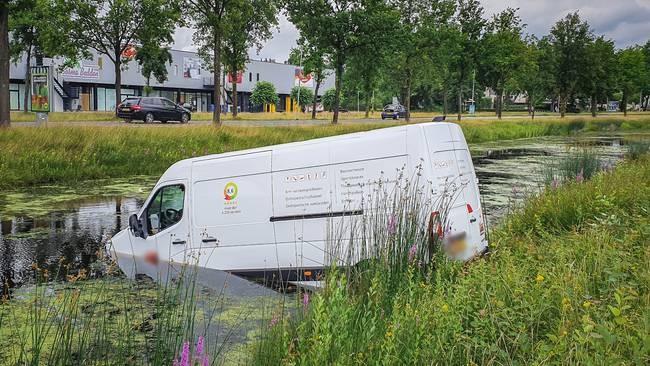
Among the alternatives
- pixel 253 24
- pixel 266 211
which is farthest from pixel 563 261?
pixel 253 24

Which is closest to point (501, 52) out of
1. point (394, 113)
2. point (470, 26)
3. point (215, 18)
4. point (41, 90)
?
point (470, 26)

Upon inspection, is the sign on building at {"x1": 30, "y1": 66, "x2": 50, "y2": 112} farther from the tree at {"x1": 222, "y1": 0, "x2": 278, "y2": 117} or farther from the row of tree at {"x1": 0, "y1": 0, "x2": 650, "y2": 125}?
the tree at {"x1": 222, "y1": 0, "x2": 278, "y2": 117}

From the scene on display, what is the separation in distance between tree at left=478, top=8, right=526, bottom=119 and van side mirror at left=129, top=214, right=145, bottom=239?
43375 millimetres

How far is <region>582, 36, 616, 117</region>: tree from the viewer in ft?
209

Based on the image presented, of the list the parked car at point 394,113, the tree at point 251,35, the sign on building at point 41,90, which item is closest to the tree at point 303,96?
the parked car at point 394,113

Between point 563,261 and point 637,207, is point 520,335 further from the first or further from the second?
point 637,207

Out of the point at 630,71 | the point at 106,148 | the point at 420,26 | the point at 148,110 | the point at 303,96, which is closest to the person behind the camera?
the point at 106,148

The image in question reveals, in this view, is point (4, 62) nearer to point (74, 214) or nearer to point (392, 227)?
A: point (74, 214)

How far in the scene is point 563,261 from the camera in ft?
18.6

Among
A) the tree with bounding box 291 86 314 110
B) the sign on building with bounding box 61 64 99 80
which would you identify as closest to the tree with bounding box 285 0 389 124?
the sign on building with bounding box 61 64 99 80

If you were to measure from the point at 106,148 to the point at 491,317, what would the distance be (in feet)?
64.6

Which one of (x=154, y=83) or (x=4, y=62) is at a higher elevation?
(x=154, y=83)

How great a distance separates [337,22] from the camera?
110ft

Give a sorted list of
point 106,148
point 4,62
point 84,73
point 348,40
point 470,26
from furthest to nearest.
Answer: point 84,73 < point 470,26 < point 348,40 < point 4,62 < point 106,148
